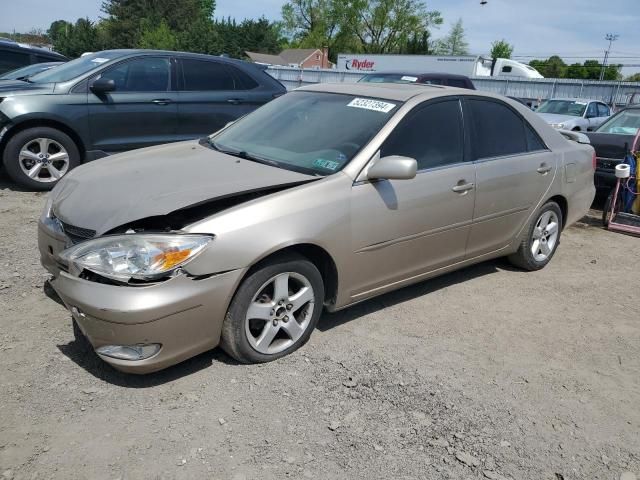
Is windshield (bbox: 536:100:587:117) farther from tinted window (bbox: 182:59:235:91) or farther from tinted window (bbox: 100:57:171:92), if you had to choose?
tinted window (bbox: 100:57:171:92)

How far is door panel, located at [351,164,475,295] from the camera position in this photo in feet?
11.7

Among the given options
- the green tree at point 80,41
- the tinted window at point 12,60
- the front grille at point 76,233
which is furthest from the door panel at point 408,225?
the green tree at point 80,41

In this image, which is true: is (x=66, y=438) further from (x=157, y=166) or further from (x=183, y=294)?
(x=157, y=166)

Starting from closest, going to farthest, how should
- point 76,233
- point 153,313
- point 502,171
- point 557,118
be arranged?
point 153,313 < point 76,233 < point 502,171 < point 557,118

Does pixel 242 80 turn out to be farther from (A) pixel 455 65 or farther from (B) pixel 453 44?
(B) pixel 453 44

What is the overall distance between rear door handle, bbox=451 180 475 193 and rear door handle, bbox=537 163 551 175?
98cm

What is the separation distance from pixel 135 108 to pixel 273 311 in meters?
4.81

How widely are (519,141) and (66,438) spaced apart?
3957mm

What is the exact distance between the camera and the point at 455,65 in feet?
94.6

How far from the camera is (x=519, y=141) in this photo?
4766 mm

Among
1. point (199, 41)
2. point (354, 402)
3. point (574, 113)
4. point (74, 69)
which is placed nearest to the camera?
point (354, 402)

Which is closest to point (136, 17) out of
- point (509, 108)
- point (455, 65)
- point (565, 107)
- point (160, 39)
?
point (160, 39)

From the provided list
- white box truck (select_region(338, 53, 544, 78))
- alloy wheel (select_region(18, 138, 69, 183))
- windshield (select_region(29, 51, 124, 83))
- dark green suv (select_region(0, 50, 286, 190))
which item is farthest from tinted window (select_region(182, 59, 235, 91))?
white box truck (select_region(338, 53, 544, 78))

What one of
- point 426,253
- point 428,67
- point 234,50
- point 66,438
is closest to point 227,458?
point 66,438
